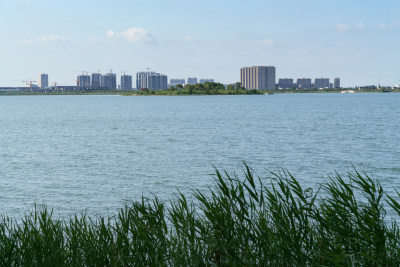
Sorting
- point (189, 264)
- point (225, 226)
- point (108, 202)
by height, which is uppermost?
Result: point (225, 226)

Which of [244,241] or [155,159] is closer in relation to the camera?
[244,241]

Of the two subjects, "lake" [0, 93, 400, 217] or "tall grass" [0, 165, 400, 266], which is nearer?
"tall grass" [0, 165, 400, 266]

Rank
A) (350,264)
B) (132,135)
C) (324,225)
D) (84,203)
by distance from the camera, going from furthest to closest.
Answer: (132,135) < (84,203) < (324,225) < (350,264)

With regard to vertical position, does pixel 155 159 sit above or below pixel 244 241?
below

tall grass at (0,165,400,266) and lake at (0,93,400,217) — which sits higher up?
tall grass at (0,165,400,266)

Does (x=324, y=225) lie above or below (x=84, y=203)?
above

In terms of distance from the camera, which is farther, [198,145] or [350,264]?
[198,145]

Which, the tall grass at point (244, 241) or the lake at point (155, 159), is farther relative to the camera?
the lake at point (155, 159)

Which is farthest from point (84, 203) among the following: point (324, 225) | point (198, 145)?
point (198, 145)

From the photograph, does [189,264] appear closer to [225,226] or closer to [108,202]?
[225,226]

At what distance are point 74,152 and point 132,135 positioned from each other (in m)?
17.4

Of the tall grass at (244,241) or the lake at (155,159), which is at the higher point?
the tall grass at (244,241)

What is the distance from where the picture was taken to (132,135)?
6300 cm

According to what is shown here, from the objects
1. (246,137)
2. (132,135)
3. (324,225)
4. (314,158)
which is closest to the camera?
(324,225)
